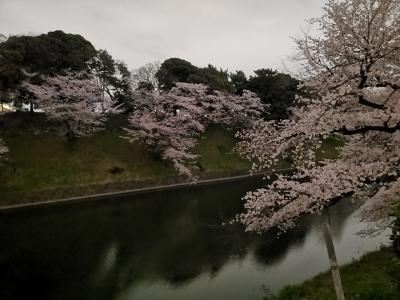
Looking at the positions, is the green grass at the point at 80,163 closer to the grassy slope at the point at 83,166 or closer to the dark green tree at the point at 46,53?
the grassy slope at the point at 83,166

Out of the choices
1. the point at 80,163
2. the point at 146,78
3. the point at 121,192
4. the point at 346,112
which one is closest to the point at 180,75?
the point at 146,78

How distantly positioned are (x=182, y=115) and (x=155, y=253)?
92.6 feet

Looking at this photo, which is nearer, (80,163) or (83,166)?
(83,166)

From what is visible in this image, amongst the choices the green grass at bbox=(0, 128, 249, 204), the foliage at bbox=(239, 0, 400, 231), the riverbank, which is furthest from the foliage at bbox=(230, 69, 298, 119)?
the foliage at bbox=(239, 0, 400, 231)

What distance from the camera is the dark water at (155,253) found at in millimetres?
14859

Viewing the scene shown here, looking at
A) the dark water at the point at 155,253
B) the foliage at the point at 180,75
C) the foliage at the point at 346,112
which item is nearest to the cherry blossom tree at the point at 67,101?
the foliage at the point at 180,75

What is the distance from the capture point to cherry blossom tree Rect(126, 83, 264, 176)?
136 ft

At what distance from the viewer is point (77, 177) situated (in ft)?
113

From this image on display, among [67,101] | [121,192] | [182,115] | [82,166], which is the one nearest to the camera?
[121,192]

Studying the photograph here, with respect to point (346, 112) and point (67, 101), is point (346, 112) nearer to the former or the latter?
point (346, 112)

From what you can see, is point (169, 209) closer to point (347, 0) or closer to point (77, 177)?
point (77, 177)

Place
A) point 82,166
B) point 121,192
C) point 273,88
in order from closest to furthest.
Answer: point 121,192
point 82,166
point 273,88

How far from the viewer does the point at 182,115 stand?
149 ft

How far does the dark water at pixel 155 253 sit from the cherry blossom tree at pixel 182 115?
14688mm
